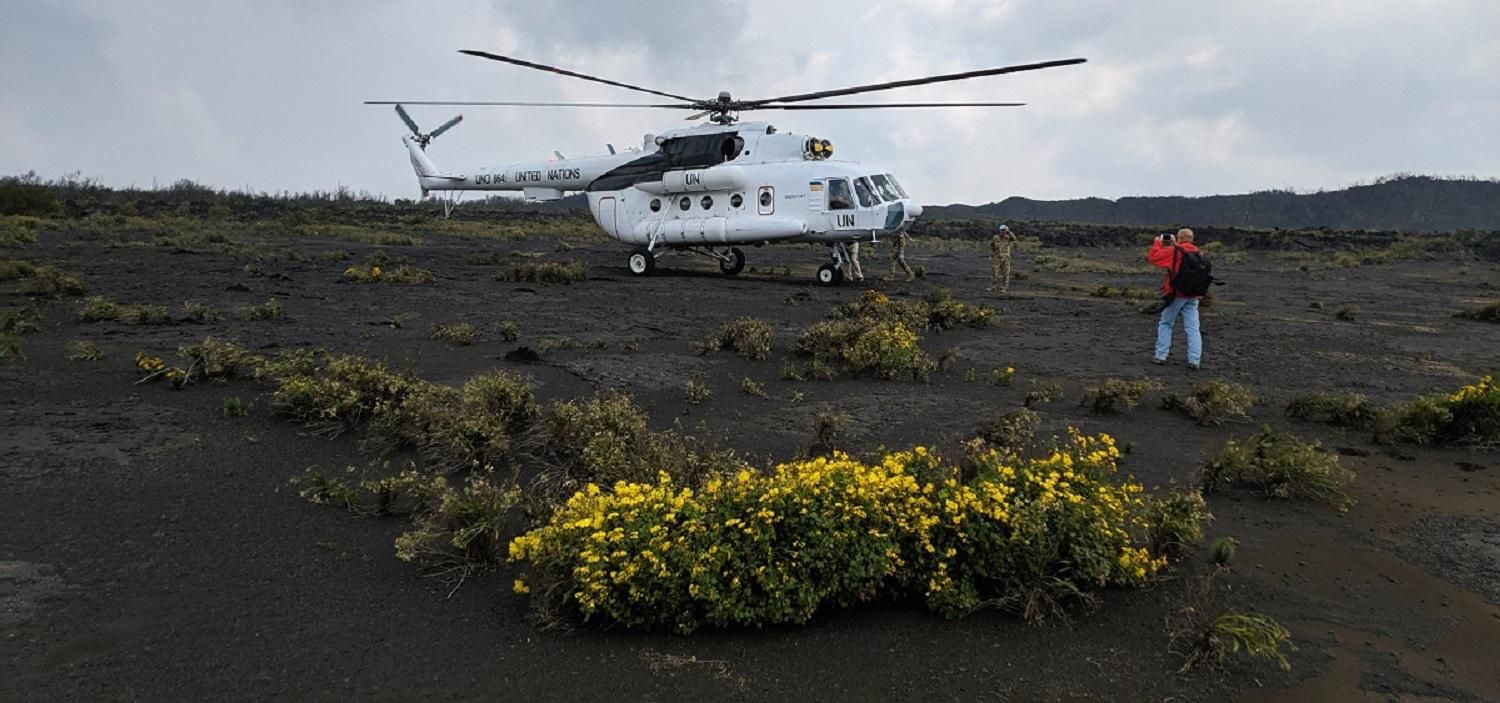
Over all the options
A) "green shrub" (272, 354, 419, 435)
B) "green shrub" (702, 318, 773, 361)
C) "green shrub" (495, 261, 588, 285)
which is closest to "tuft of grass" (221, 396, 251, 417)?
"green shrub" (272, 354, 419, 435)

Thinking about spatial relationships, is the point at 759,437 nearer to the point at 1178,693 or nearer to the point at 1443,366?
the point at 1178,693

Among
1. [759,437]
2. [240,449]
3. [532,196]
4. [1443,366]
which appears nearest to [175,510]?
[240,449]

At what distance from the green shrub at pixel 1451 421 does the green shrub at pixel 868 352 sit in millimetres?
4693

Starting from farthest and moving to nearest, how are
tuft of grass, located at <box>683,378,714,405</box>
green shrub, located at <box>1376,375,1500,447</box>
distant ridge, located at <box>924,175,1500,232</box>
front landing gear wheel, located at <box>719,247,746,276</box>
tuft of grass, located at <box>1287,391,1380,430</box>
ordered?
distant ridge, located at <box>924,175,1500,232</box>, front landing gear wheel, located at <box>719,247,746,276</box>, tuft of grass, located at <box>683,378,714,405</box>, tuft of grass, located at <box>1287,391,1380,430</box>, green shrub, located at <box>1376,375,1500,447</box>

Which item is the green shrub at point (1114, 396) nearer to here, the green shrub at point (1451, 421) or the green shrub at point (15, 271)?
the green shrub at point (1451, 421)

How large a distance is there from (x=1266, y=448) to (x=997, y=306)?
1181 cm

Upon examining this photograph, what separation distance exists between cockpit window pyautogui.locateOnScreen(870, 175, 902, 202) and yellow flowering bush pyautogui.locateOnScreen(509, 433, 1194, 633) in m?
15.9

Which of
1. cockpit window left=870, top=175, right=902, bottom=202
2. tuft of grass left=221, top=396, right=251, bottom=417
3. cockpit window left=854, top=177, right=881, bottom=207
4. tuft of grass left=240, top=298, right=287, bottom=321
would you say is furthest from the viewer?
cockpit window left=870, top=175, right=902, bottom=202

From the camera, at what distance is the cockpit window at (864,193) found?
19.7m

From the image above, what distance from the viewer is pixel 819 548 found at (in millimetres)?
4238

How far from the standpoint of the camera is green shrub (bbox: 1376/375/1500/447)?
7730mm

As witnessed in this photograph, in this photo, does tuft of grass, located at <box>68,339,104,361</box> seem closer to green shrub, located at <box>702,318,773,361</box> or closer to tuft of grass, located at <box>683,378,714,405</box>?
tuft of grass, located at <box>683,378,714,405</box>

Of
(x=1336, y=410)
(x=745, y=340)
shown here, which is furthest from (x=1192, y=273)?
(x=745, y=340)

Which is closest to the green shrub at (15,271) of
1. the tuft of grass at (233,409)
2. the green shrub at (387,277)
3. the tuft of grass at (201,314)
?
the green shrub at (387,277)
